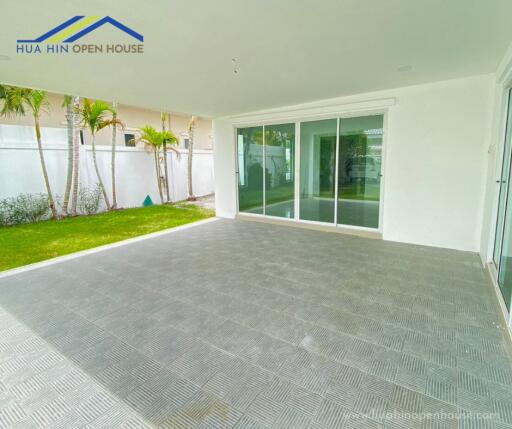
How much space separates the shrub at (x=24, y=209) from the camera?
21.2 ft

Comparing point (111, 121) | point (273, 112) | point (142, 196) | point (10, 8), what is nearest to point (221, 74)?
point (10, 8)

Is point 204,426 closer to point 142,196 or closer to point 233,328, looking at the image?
point 233,328

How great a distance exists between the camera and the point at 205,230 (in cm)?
610

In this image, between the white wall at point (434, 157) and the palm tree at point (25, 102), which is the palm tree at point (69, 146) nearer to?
the palm tree at point (25, 102)

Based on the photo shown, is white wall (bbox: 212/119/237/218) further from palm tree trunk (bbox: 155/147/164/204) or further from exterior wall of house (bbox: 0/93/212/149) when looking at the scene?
exterior wall of house (bbox: 0/93/212/149)

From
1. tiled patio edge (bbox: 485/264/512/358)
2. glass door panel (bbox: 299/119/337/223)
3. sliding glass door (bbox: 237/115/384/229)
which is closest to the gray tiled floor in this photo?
tiled patio edge (bbox: 485/264/512/358)

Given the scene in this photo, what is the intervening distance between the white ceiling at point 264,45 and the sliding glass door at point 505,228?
3.64 ft

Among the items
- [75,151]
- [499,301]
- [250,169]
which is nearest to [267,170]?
[250,169]

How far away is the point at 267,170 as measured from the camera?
6.70 metres

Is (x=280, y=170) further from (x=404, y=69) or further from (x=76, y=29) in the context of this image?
(x=76, y=29)

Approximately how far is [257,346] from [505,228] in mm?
2934

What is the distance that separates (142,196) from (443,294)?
360 inches

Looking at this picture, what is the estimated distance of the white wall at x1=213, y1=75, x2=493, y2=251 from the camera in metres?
4.11

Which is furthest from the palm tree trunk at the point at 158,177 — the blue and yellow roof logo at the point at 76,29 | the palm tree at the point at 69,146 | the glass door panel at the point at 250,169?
the blue and yellow roof logo at the point at 76,29
